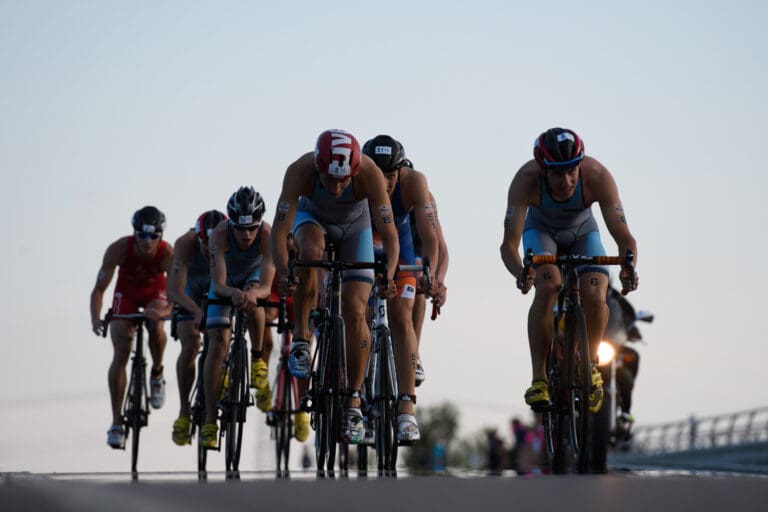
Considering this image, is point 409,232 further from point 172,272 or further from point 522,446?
point 522,446

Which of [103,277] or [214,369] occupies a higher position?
[103,277]

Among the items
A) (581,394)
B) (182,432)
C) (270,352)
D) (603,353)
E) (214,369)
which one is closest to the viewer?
(581,394)

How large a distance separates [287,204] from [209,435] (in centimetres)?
332

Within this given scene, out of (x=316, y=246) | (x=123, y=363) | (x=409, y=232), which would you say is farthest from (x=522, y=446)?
(x=316, y=246)

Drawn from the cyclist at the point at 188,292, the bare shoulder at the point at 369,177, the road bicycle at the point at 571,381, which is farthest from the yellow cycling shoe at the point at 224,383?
the road bicycle at the point at 571,381

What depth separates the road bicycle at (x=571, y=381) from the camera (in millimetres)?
9617

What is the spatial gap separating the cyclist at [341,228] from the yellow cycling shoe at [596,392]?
1.54m

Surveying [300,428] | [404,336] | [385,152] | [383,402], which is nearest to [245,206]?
[385,152]

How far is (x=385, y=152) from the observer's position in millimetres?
11211

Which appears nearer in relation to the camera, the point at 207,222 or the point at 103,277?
the point at 207,222

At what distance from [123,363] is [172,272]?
2.27 metres

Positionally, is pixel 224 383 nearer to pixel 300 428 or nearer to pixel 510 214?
pixel 300 428

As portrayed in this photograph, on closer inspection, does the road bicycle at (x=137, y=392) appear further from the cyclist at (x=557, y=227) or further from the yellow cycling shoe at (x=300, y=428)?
the cyclist at (x=557, y=227)

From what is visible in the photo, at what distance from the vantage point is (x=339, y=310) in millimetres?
10023
